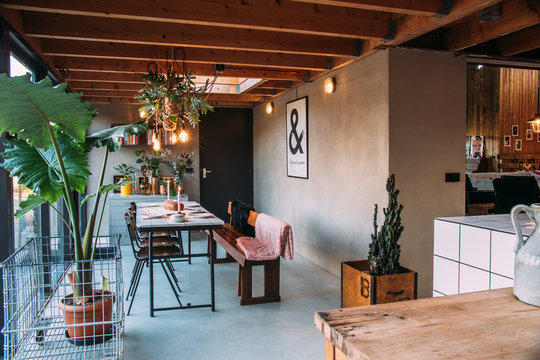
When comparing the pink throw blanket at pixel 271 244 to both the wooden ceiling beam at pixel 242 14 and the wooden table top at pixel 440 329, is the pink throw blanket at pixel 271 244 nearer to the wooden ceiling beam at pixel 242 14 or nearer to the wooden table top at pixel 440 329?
the wooden ceiling beam at pixel 242 14

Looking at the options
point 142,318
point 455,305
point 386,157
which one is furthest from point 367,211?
point 455,305

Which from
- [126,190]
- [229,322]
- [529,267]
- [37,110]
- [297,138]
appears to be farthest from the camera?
[126,190]

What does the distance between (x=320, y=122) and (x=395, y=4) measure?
247 centimetres

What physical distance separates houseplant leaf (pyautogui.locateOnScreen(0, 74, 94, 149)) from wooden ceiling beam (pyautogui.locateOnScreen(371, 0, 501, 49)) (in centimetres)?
260

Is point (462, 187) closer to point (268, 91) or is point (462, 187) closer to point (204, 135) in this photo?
point (268, 91)

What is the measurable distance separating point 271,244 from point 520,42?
3217 mm

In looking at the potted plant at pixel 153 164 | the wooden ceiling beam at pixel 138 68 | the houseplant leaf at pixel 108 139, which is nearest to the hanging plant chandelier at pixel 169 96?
the wooden ceiling beam at pixel 138 68

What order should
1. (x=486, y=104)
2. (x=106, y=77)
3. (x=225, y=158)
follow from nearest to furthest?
(x=106, y=77)
(x=225, y=158)
(x=486, y=104)

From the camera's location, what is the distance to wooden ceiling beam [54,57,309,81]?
4.99m

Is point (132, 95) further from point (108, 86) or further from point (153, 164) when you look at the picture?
point (153, 164)

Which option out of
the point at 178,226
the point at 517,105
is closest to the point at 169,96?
the point at 178,226

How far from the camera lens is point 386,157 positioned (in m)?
4.14

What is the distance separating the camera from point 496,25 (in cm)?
373

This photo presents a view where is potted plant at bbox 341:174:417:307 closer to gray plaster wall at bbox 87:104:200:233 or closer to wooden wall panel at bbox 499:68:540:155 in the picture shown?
gray plaster wall at bbox 87:104:200:233
